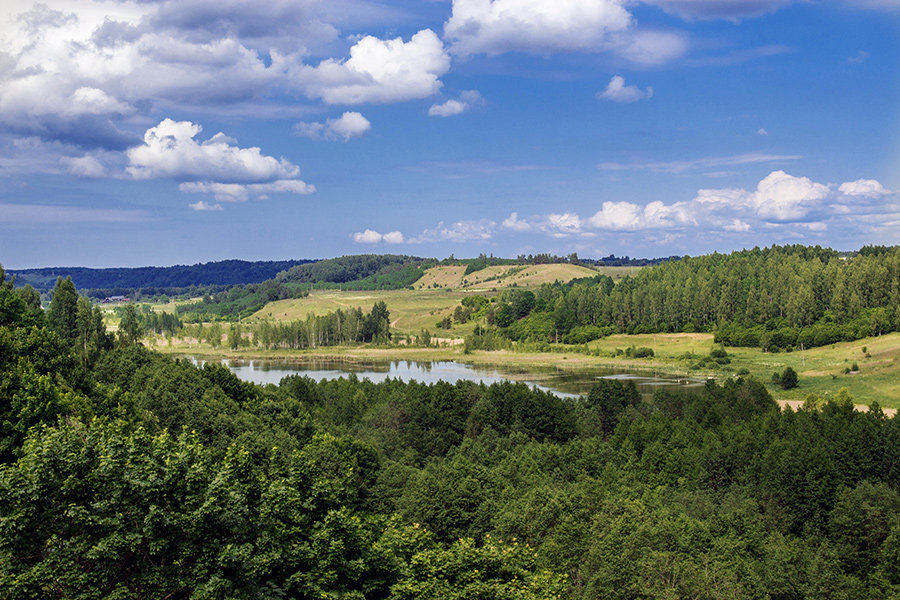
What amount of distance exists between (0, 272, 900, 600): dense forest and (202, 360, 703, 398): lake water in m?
41.2

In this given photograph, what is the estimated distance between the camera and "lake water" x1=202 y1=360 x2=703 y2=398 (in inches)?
4852

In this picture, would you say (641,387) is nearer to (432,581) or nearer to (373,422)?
(373,422)

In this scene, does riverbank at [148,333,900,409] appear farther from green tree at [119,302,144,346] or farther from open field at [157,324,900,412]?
green tree at [119,302,144,346]

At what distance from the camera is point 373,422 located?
7150 cm

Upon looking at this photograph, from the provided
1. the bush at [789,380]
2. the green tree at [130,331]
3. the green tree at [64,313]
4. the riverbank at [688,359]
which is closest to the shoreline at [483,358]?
the riverbank at [688,359]

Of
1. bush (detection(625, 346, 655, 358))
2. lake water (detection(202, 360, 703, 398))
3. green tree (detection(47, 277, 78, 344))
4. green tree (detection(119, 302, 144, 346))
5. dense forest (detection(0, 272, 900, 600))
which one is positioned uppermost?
green tree (detection(47, 277, 78, 344))

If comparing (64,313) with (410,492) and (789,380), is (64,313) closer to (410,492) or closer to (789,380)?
(410,492)

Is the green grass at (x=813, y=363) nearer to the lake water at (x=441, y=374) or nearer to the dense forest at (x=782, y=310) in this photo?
the dense forest at (x=782, y=310)

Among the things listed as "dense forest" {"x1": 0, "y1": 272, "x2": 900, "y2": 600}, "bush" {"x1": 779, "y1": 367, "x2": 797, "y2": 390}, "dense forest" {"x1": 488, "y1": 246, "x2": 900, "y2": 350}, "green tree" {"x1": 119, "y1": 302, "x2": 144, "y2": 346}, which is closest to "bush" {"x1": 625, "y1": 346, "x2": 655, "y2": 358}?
"dense forest" {"x1": 488, "y1": 246, "x2": 900, "y2": 350}

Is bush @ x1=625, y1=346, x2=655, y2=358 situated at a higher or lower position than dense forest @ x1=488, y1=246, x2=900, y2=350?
lower

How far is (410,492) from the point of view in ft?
140

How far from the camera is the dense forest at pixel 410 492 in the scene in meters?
19.6

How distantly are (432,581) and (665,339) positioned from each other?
544 feet

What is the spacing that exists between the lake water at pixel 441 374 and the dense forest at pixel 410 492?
135 ft
